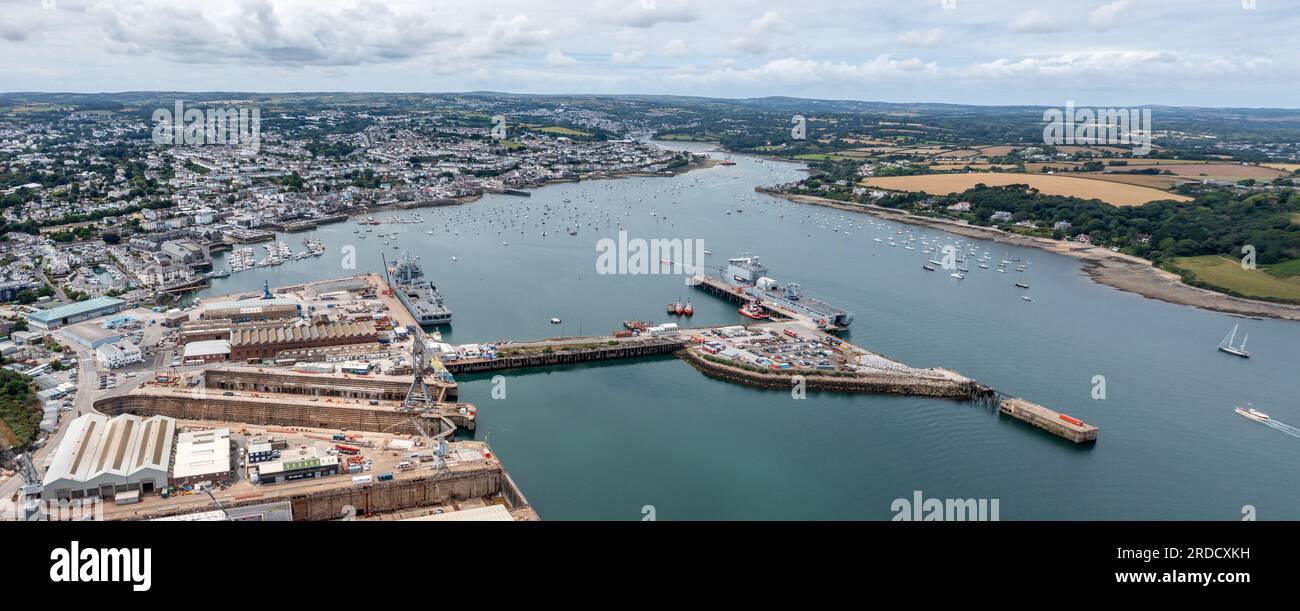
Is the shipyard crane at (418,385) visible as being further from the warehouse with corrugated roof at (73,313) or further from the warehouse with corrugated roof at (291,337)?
the warehouse with corrugated roof at (73,313)

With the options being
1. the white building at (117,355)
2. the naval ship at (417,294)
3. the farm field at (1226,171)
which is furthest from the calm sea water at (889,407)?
the farm field at (1226,171)

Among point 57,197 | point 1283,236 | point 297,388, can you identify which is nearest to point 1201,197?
point 1283,236

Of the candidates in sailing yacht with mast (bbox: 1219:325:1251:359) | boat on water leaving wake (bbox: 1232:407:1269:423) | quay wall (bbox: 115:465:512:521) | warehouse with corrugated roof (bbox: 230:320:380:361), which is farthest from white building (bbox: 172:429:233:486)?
sailing yacht with mast (bbox: 1219:325:1251:359)

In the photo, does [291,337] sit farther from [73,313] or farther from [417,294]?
[73,313]

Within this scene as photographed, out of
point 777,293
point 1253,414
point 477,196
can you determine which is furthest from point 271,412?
point 477,196

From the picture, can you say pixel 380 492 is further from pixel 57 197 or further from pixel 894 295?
pixel 57 197

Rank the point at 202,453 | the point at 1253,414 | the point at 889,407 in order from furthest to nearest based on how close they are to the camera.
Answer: the point at 889,407, the point at 1253,414, the point at 202,453
